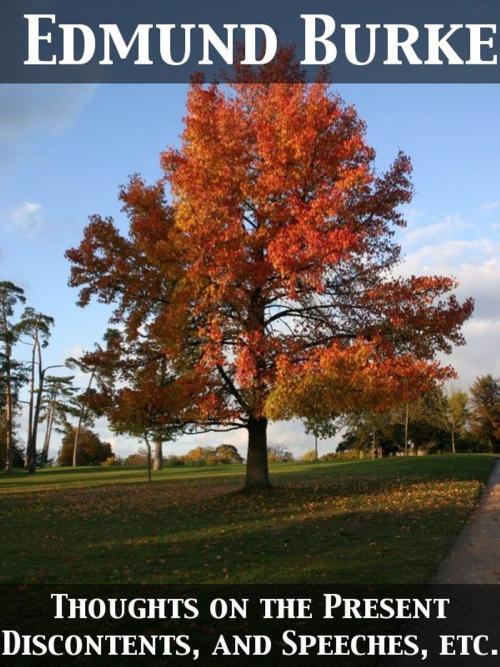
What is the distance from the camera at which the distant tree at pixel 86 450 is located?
56.8 metres

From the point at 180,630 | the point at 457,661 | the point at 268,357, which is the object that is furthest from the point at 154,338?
the point at 457,661

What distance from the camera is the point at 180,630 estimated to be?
694 cm

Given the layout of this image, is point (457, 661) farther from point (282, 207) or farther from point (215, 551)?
point (282, 207)

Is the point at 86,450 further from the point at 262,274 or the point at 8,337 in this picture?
the point at 262,274

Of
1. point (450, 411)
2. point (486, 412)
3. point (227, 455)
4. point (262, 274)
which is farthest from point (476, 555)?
point (486, 412)

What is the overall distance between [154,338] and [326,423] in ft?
17.8

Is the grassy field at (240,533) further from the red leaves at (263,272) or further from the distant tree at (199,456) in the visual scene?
the distant tree at (199,456)

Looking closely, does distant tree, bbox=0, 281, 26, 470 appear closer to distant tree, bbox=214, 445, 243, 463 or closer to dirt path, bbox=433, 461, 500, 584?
distant tree, bbox=214, 445, 243, 463

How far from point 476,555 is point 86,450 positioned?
49.3m

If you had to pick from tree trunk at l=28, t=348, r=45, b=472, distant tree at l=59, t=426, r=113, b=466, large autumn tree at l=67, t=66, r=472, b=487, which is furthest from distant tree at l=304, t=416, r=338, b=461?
distant tree at l=59, t=426, r=113, b=466

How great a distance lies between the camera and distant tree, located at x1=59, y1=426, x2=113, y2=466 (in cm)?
5678

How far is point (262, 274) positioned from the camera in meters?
17.7

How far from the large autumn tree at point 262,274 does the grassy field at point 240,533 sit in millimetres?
2673

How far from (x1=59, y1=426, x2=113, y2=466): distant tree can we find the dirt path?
45.5 m
